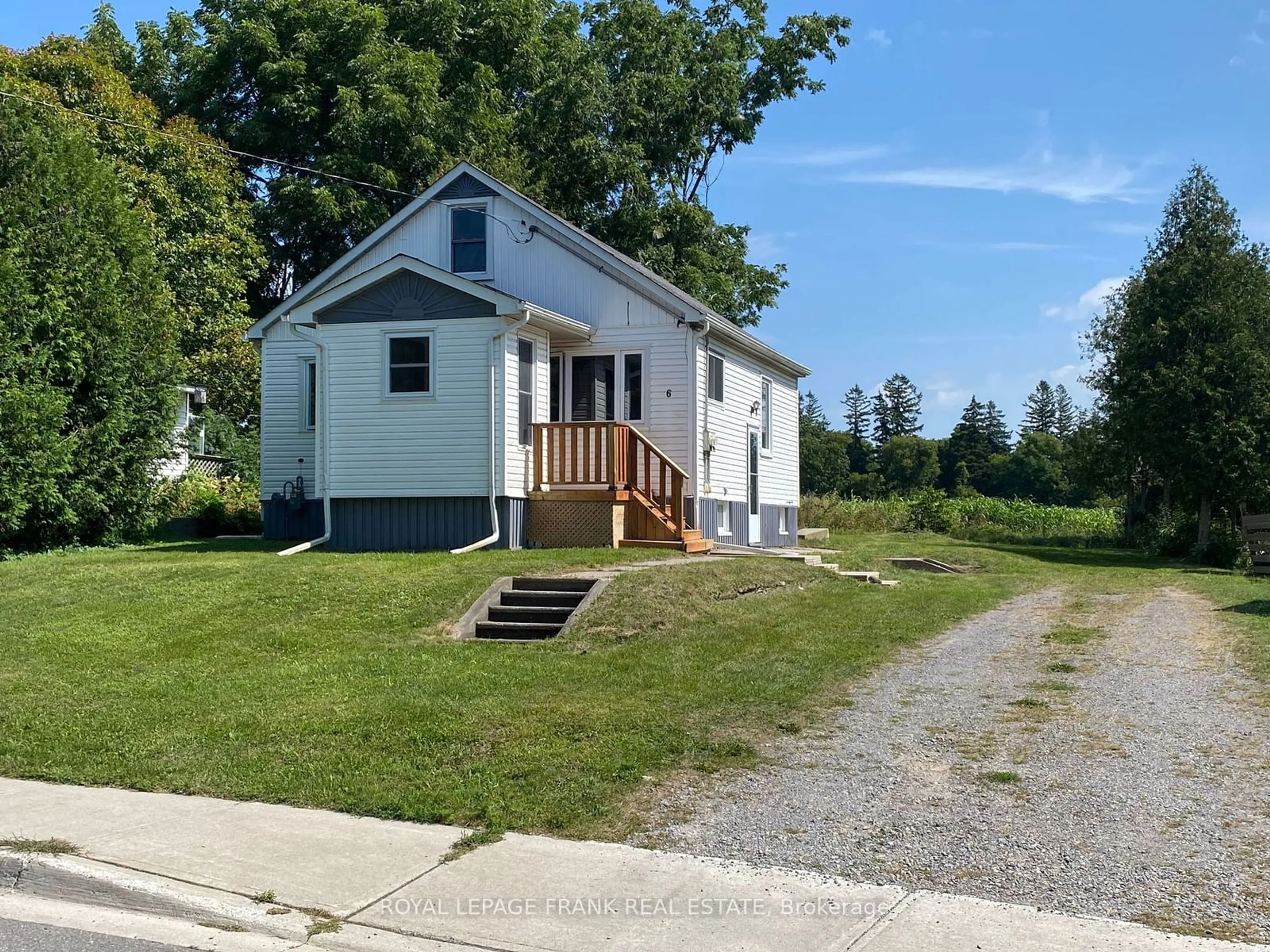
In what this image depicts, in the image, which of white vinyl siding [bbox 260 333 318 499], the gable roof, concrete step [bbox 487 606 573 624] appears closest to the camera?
concrete step [bbox 487 606 573 624]

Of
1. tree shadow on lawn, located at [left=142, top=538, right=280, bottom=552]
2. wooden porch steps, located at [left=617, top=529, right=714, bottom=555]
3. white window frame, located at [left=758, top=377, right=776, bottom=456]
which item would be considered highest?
white window frame, located at [left=758, top=377, right=776, bottom=456]

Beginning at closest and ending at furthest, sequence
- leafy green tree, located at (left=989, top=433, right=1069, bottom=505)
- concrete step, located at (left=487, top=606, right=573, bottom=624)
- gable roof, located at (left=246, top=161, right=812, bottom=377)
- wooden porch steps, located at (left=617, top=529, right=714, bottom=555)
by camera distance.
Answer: concrete step, located at (left=487, top=606, right=573, bottom=624), wooden porch steps, located at (left=617, top=529, right=714, bottom=555), gable roof, located at (left=246, top=161, right=812, bottom=377), leafy green tree, located at (left=989, top=433, right=1069, bottom=505)

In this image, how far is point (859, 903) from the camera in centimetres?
494

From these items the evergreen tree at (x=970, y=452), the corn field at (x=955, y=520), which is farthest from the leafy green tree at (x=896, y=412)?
the corn field at (x=955, y=520)

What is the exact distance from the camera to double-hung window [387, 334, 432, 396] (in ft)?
60.1

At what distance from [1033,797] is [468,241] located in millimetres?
17234

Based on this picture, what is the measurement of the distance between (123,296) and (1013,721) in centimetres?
1907

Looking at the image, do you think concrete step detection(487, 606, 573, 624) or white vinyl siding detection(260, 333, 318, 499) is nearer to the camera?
concrete step detection(487, 606, 573, 624)

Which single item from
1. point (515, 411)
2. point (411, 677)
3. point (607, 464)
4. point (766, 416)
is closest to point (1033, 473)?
point (766, 416)

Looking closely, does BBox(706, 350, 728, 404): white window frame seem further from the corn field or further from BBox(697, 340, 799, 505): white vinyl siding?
the corn field

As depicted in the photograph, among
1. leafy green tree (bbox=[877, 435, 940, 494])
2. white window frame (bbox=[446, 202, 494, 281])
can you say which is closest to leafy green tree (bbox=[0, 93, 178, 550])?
white window frame (bbox=[446, 202, 494, 281])

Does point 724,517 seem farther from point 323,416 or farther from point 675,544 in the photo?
point 323,416

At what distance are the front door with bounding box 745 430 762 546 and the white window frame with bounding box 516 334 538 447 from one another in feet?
19.1

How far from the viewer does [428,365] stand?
59.9ft
